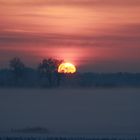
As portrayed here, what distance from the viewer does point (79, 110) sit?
56.9 m

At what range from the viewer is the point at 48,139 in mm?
29344

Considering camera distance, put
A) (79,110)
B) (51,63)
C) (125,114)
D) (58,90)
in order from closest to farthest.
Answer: (125,114), (79,110), (51,63), (58,90)

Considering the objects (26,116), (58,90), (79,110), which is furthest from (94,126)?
(58,90)

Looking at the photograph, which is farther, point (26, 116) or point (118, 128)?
point (26, 116)

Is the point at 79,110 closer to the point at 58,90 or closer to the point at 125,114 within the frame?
the point at 125,114

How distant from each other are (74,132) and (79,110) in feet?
67.6

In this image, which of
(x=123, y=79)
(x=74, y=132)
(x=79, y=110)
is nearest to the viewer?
(x=74, y=132)

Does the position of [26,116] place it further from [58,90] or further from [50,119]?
[58,90]

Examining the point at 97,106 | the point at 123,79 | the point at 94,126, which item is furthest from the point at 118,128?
the point at 123,79

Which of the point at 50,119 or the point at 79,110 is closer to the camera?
the point at 50,119

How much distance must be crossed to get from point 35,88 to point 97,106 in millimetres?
38172

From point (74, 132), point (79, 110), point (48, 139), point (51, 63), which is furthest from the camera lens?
point (51, 63)

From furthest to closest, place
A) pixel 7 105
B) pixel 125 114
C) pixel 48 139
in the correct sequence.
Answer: pixel 7 105 < pixel 125 114 < pixel 48 139

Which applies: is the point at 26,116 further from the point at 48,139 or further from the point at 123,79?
the point at 123,79
